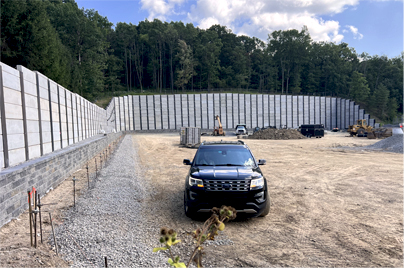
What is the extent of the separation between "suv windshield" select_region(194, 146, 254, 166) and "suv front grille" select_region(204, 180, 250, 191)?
1.16 metres

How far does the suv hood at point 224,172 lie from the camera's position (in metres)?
6.54

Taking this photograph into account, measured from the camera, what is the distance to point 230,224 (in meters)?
6.62

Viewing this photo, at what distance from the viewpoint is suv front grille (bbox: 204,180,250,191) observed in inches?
252

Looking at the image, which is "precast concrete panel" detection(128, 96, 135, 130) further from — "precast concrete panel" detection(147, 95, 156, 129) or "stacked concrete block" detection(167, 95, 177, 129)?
"stacked concrete block" detection(167, 95, 177, 129)

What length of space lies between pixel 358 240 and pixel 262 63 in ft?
347

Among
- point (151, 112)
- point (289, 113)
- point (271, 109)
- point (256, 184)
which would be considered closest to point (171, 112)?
point (151, 112)

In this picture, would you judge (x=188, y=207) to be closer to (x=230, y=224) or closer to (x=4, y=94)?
(x=230, y=224)

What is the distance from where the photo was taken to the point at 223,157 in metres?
7.96

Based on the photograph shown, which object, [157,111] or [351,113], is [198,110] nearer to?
[157,111]

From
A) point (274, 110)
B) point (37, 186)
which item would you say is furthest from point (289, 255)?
point (274, 110)

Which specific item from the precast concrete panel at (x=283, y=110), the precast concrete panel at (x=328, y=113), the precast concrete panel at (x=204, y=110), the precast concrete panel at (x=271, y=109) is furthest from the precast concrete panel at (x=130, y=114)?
the precast concrete panel at (x=328, y=113)

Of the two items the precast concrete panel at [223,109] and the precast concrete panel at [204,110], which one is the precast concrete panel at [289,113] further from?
the precast concrete panel at [204,110]

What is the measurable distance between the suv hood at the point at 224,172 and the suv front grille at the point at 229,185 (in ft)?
0.32

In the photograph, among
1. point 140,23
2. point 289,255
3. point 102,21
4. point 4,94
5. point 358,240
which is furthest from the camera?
point 140,23
